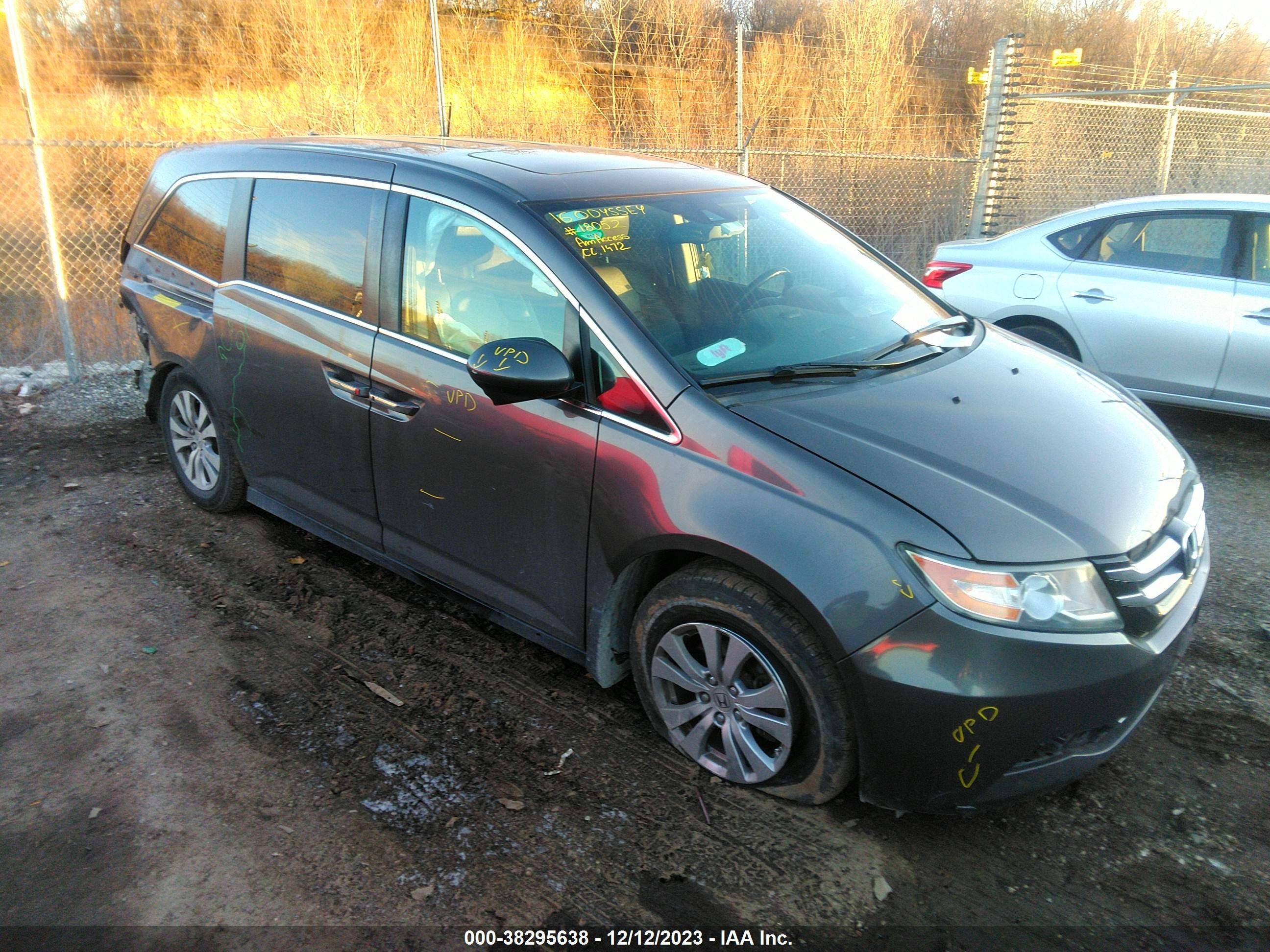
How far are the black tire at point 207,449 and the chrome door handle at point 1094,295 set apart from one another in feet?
17.2

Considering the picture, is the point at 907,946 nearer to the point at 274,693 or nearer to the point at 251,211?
the point at 274,693

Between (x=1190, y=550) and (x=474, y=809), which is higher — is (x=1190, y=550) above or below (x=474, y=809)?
above

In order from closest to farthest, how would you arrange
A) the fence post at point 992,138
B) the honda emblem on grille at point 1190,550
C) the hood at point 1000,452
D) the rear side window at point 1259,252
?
1. the hood at point 1000,452
2. the honda emblem on grille at point 1190,550
3. the rear side window at point 1259,252
4. the fence post at point 992,138

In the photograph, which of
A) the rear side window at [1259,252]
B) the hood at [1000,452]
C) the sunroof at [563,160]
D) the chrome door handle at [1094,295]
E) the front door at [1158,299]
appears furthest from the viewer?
the chrome door handle at [1094,295]

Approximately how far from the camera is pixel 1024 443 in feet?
9.21

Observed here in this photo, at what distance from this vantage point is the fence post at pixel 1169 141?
1155cm

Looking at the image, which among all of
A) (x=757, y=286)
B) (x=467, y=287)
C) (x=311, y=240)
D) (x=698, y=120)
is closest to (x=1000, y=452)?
(x=757, y=286)

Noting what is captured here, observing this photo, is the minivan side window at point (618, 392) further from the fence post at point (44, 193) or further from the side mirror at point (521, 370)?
the fence post at point (44, 193)

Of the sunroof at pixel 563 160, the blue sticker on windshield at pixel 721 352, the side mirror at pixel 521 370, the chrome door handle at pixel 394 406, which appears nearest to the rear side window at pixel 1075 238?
the sunroof at pixel 563 160

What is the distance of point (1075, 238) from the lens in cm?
627

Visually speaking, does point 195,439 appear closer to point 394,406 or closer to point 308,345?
point 308,345

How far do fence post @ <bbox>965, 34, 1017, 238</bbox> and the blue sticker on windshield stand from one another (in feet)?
28.1

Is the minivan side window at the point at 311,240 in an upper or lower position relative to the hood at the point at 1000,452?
upper

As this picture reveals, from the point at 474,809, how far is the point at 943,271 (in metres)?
5.39
